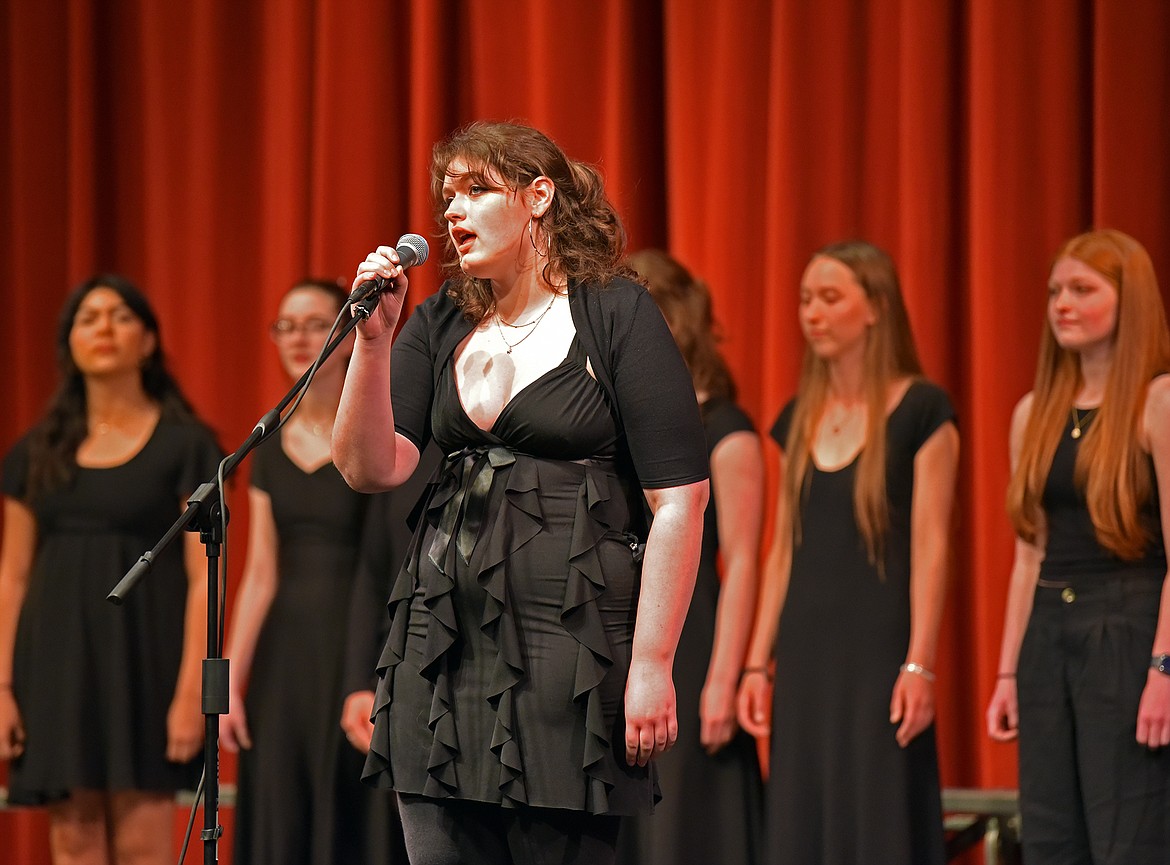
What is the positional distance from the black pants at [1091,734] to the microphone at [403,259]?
179 cm

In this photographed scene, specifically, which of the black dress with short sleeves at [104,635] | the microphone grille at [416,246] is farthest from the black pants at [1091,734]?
the black dress with short sleeves at [104,635]

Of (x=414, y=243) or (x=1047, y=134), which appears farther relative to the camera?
(x=1047, y=134)

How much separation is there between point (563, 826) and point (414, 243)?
0.79m

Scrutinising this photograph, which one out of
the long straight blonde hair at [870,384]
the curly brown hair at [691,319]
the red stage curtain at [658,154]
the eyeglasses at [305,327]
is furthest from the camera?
the red stage curtain at [658,154]

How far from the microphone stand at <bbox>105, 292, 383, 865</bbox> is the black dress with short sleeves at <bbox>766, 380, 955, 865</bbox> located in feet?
5.60

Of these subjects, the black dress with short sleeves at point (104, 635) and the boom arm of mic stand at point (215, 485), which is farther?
the black dress with short sleeves at point (104, 635)

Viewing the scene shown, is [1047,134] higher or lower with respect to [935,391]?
higher

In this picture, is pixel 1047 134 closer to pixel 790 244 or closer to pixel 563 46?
pixel 790 244

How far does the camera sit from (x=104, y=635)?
151 inches

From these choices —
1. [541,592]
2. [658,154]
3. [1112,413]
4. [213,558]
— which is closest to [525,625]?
[541,592]

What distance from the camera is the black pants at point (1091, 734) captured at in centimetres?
304

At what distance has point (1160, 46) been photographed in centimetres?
402

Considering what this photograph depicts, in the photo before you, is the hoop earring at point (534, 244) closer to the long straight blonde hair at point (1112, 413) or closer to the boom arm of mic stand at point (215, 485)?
the boom arm of mic stand at point (215, 485)

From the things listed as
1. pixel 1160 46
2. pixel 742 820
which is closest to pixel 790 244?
pixel 1160 46
